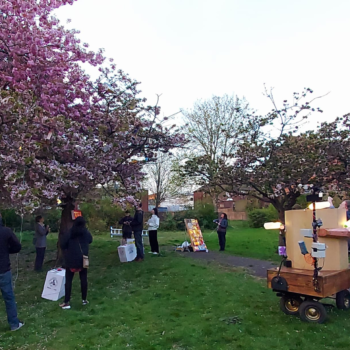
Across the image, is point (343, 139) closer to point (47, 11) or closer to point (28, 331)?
point (47, 11)

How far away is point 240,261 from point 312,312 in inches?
235

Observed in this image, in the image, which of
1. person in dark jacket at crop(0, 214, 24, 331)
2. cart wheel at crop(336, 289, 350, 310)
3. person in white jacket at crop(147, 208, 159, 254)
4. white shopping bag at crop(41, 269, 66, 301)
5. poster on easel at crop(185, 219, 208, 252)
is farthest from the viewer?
poster on easel at crop(185, 219, 208, 252)

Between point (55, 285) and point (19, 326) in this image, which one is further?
point (55, 285)

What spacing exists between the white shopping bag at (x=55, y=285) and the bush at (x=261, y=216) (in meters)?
19.3

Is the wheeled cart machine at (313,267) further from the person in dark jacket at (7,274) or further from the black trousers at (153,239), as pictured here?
the black trousers at (153,239)

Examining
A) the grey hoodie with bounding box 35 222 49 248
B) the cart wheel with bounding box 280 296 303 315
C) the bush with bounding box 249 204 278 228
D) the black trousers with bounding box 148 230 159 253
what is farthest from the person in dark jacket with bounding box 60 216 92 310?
the bush with bounding box 249 204 278 228

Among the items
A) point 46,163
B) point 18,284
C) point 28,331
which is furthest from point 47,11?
point 28,331

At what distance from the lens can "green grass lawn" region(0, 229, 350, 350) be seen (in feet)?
14.9

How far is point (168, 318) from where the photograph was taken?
18.3ft

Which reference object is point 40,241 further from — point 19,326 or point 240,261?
point 240,261

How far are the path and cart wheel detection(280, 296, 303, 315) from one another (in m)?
3.31

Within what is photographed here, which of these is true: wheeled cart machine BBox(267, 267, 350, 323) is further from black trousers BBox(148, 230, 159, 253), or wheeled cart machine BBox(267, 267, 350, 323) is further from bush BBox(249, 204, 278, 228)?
bush BBox(249, 204, 278, 228)

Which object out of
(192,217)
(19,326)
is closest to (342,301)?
(19,326)

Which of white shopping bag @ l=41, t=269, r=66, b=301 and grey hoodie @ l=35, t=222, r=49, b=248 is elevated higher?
grey hoodie @ l=35, t=222, r=49, b=248
